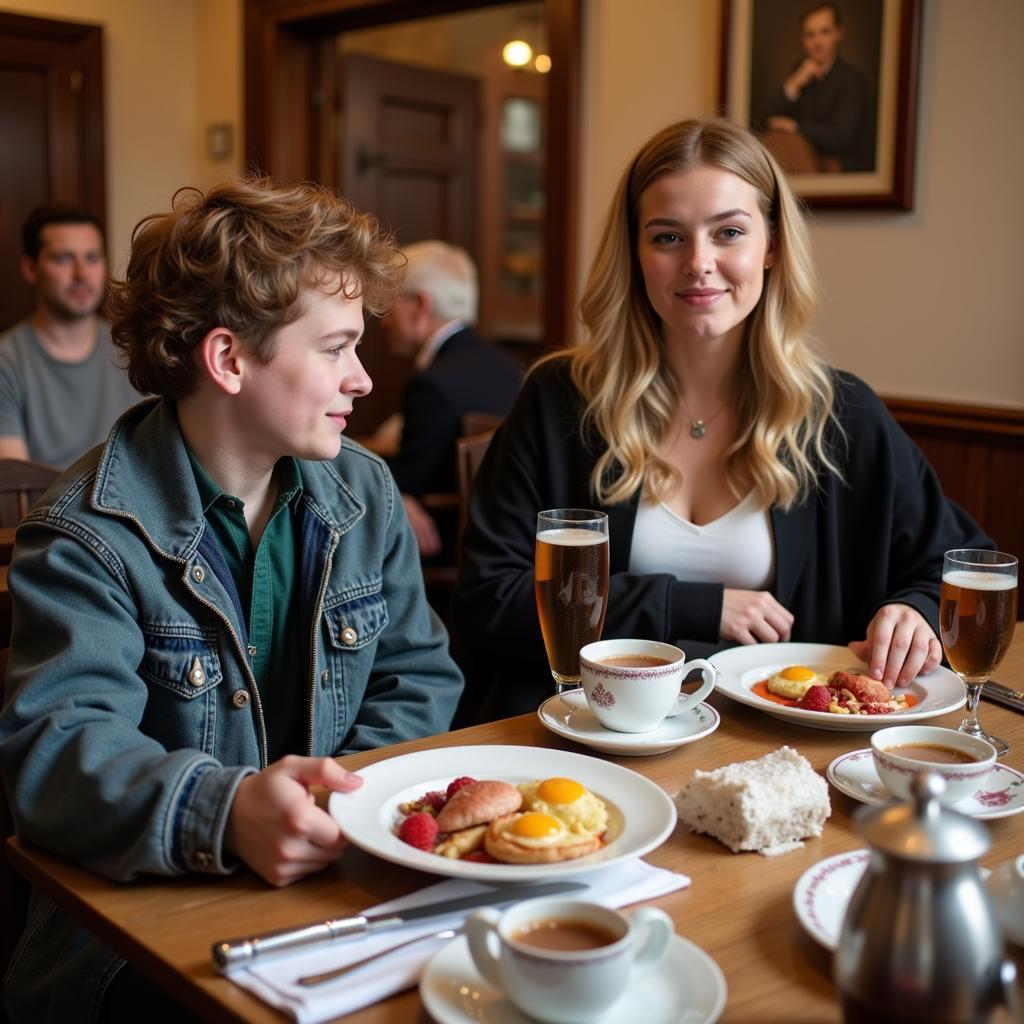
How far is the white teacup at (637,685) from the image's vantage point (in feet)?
4.00

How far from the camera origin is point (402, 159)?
17.9ft

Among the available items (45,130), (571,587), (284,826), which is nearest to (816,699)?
(571,587)

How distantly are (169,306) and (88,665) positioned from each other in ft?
1.37

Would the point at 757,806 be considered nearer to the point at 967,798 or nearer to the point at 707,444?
the point at 967,798

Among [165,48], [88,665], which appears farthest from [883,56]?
[165,48]

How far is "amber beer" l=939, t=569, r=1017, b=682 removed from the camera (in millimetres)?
1243

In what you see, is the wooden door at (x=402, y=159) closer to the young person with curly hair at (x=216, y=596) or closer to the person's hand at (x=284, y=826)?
the young person with curly hair at (x=216, y=596)

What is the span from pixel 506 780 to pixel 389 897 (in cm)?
21

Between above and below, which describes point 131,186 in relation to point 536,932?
above

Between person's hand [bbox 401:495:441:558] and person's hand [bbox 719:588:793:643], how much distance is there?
1.77 m

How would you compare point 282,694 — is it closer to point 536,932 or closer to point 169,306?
point 169,306

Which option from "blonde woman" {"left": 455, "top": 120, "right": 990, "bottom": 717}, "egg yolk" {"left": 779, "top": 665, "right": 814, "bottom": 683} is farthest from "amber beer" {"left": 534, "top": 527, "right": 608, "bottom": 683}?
"blonde woman" {"left": 455, "top": 120, "right": 990, "bottom": 717}

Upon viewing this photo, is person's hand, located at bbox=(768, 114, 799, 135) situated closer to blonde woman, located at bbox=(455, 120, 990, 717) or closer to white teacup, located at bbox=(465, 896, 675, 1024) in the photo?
blonde woman, located at bbox=(455, 120, 990, 717)

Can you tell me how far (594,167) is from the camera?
391cm
